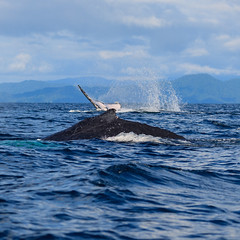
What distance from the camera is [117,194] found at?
299 inches

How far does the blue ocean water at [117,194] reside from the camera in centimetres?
579

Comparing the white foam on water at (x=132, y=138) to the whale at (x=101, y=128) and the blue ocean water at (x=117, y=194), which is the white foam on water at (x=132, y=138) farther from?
the blue ocean water at (x=117, y=194)

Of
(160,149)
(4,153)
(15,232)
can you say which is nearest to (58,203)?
(15,232)

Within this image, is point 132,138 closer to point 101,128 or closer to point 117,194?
point 101,128

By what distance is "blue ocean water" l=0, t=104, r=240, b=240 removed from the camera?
5789 millimetres

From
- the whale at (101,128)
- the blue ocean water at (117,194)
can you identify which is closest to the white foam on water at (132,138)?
the whale at (101,128)

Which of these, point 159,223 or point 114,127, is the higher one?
point 114,127

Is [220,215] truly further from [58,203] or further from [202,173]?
[202,173]

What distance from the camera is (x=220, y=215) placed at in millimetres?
6723

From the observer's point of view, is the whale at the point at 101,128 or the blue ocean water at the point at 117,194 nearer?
the blue ocean water at the point at 117,194

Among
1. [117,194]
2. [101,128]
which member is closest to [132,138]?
[101,128]

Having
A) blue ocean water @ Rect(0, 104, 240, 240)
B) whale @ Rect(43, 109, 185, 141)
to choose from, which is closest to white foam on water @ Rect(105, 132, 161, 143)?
whale @ Rect(43, 109, 185, 141)

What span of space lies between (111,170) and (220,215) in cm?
346

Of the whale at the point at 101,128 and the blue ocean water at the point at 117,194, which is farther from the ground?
the whale at the point at 101,128
